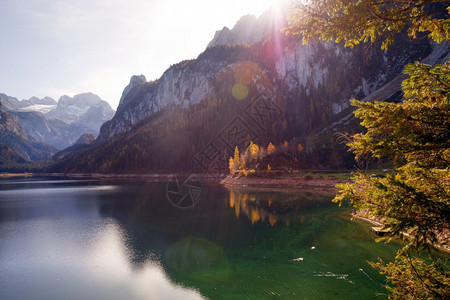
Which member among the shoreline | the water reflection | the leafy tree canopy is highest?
the leafy tree canopy

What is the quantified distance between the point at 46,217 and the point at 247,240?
51.8 meters

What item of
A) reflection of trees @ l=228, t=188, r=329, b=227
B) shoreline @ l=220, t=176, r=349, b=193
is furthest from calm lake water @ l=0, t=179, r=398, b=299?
shoreline @ l=220, t=176, r=349, b=193

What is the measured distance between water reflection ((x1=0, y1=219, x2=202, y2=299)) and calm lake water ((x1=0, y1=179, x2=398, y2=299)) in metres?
0.11

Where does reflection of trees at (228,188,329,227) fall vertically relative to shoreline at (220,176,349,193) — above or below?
below

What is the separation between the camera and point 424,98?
784cm

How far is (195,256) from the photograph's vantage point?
3025cm

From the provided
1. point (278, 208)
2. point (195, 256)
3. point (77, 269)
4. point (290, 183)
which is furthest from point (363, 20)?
point (290, 183)

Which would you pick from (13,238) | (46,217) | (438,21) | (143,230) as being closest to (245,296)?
(438,21)

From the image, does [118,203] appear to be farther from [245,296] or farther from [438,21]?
[438,21]

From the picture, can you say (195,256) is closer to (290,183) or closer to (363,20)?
(363,20)

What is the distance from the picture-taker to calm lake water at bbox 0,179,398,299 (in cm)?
2217

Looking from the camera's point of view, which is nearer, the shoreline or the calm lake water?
the calm lake water

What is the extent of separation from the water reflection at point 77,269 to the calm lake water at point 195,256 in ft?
0.37

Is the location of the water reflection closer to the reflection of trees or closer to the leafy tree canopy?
the leafy tree canopy
